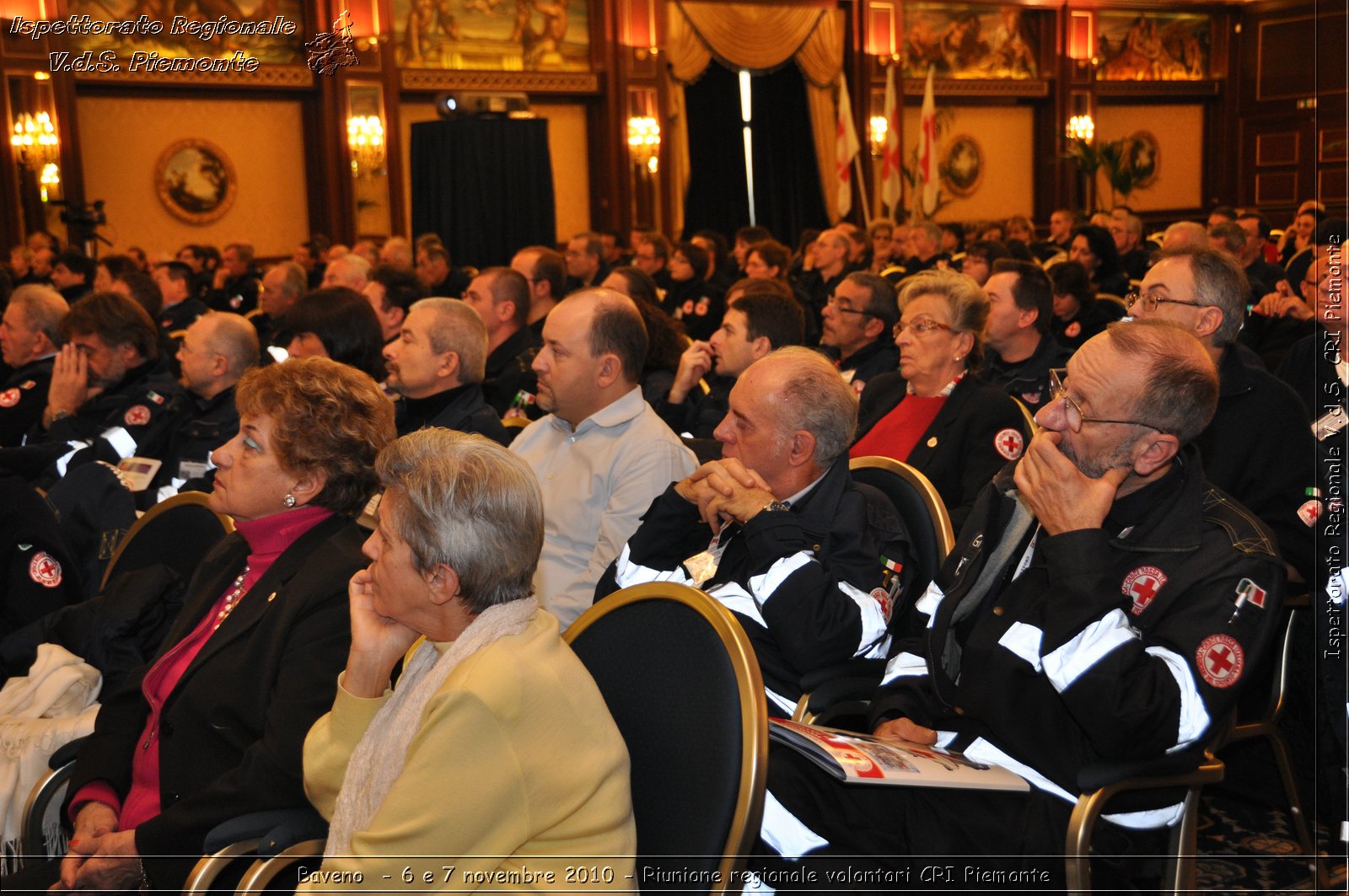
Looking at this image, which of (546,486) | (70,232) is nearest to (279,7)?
(70,232)

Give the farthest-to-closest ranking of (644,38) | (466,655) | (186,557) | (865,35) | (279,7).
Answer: (865,35), (644,38), (279,7), (186,557), (466,655)

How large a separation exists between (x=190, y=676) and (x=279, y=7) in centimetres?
1244

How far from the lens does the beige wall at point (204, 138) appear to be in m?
12.6

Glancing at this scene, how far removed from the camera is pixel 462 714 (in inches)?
56.5

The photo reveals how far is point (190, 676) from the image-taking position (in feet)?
6.95

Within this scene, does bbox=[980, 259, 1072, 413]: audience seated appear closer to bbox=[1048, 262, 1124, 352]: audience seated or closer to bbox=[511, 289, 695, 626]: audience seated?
bbox=[511, 289, 695, 626]: audience seated

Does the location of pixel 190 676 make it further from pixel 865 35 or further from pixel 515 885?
pixel 865 35

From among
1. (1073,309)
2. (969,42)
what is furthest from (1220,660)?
(969,42)

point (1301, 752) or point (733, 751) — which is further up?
point (733, 751)

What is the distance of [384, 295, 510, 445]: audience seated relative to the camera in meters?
3.66

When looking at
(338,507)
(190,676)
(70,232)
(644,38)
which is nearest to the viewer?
(190,676)

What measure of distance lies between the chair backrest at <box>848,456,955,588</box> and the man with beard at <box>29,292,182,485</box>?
8.71 ft

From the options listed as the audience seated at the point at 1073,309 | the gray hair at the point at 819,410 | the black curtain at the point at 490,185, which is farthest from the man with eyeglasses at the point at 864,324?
the black curtain at the point at 490,185

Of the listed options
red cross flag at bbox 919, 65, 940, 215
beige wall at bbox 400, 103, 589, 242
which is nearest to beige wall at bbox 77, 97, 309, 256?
beige wall at bbox 400, 103, 589, 242
